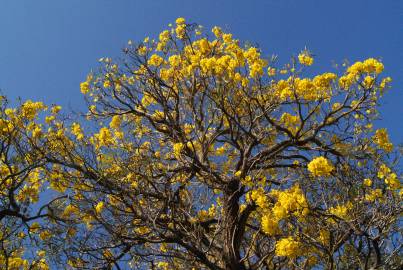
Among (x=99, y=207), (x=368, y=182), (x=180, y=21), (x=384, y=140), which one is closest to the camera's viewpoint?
(x=368, y=182)

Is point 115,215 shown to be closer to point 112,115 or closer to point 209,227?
point 209,227

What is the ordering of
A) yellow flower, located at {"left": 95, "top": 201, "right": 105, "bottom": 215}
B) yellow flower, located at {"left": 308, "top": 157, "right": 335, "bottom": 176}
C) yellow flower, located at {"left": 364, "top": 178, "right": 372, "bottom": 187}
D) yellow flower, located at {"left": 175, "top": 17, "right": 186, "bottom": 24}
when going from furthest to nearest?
yellow flower, located at {"left": 175, "top": 17, "right": 186, "bottom": 24} → yellow flower, located at {"left": 95, "top": 201, "right": 105, "bottom": 215} → yellow flower, located at {"left": 364, "top": 178, "right": 372, "bottom": 187} → yellow flower, located at {"left": 308, "top": 157, "right": 335, "bottom": 176}

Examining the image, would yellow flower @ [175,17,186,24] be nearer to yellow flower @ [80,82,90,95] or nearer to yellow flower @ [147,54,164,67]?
yellow flower @ [147,54,164,67]

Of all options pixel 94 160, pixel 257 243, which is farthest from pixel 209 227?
pixel 94 160

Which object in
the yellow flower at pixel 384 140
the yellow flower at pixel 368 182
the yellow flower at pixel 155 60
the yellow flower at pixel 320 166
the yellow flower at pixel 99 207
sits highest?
the yellow flower at pixel 155 60

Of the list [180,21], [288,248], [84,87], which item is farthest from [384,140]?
[84,87]

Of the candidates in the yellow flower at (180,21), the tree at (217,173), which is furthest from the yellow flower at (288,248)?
the yellow flower at (180,21)

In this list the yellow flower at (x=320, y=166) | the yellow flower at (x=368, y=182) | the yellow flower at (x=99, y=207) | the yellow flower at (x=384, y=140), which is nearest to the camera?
the yellow flower at (x=320, y=166)

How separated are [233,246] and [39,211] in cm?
338

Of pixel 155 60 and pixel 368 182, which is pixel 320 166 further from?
pixel 155 60

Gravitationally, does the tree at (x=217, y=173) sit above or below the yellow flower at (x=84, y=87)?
below

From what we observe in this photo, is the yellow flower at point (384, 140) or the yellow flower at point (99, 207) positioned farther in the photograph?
the yellow flower at point (384, 140)

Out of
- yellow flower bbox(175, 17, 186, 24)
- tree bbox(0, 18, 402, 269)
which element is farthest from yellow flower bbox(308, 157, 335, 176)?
yellow flower bbox(175, 17, 186, 24)

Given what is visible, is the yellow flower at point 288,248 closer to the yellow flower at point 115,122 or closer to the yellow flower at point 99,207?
the yellow flower at point 99,207
